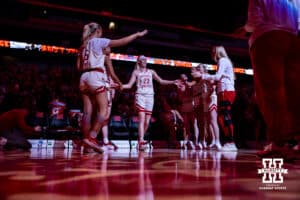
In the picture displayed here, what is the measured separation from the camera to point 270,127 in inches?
98.7

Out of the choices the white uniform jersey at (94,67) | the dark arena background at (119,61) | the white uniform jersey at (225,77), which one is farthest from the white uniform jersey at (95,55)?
the white uniform jersey at (225,77)

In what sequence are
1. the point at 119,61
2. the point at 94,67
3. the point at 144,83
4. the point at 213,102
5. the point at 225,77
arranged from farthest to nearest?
the point at 119,61
the point at 213,102
the point at 144,83
the point at 225,77
the point at 94,67

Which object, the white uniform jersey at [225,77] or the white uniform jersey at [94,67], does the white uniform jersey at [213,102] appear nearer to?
the white uniform jersey at [225,77]

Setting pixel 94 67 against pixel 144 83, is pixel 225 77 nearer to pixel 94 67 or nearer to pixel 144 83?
pixel 144 83

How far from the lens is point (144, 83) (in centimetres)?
650

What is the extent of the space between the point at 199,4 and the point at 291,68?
11.0m

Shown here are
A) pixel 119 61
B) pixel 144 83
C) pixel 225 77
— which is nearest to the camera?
pixel 225 77

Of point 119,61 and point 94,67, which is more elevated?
point 119,61

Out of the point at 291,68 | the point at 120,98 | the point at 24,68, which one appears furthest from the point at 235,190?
the point at 24,68

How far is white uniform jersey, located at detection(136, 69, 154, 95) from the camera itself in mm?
6473

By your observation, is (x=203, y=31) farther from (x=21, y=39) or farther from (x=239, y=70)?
(x=21, y=39)

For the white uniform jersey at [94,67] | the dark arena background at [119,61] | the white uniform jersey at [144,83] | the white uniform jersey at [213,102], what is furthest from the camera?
the dark arena background at [119,61]

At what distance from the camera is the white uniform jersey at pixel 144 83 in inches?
255

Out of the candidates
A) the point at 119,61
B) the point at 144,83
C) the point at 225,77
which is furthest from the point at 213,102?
the point at 119,61
